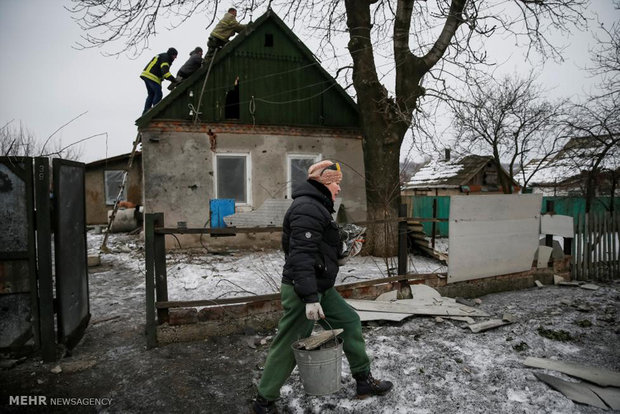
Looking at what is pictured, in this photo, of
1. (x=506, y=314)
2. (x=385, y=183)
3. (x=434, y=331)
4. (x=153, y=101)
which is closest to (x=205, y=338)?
(x=434, y=331)

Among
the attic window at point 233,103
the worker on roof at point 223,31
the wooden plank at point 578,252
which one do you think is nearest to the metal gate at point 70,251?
the attic window at point 233,103

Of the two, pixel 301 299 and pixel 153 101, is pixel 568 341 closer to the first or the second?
pixel 301 299

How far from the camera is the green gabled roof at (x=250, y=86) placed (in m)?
9.79

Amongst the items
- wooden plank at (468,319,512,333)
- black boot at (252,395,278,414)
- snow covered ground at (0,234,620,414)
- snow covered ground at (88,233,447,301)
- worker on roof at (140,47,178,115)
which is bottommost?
snow covered ground at (0,234,620,414)

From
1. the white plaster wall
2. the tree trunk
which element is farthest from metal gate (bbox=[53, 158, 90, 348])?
the tree trunk

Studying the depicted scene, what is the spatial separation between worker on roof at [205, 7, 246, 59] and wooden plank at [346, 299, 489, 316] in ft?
28.2

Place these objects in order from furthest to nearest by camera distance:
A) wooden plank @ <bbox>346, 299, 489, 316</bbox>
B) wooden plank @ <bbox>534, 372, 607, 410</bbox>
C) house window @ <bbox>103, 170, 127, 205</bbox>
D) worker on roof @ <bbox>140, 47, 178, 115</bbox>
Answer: house window @ <bbox>103, 170, 127, 205</bbox>
worker on roof @ <bbox>140, 47, 178, 115</bbox>
wooden plank @ <bbox>346, 299, 489, 316</bbox>
wooden plank @ <bbox>534, 372, 607, 410</bbox>

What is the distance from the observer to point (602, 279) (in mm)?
7504

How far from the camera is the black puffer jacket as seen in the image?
2578mm

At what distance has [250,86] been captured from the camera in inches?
414

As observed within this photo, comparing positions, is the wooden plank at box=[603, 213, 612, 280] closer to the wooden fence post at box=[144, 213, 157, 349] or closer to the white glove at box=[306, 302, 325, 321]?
the white glove at box=[306, 302, 325, 321]

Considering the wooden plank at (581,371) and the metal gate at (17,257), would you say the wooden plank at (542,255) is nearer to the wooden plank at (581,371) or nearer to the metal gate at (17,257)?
the wooden plank at (581,371)

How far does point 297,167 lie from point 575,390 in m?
8.74

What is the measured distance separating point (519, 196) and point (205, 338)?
5.54 m
